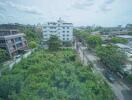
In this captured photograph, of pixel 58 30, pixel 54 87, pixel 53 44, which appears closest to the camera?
pixel 54 87

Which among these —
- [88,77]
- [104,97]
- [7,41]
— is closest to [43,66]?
[88,77]

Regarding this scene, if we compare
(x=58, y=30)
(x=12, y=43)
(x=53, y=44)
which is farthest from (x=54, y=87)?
(x=58, y=30)

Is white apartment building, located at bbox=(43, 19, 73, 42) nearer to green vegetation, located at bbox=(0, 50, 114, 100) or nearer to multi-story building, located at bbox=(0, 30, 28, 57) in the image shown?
multi-story building, located at bbox=(0, 30, 28, 57)

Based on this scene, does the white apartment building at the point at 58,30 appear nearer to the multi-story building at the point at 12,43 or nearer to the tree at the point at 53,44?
the multi-story building at the point at 12,43

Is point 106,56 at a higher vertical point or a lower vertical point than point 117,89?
higher

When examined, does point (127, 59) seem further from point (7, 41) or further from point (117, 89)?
point (7, 41)

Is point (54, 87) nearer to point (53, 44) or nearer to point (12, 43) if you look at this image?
point (53, 44)
